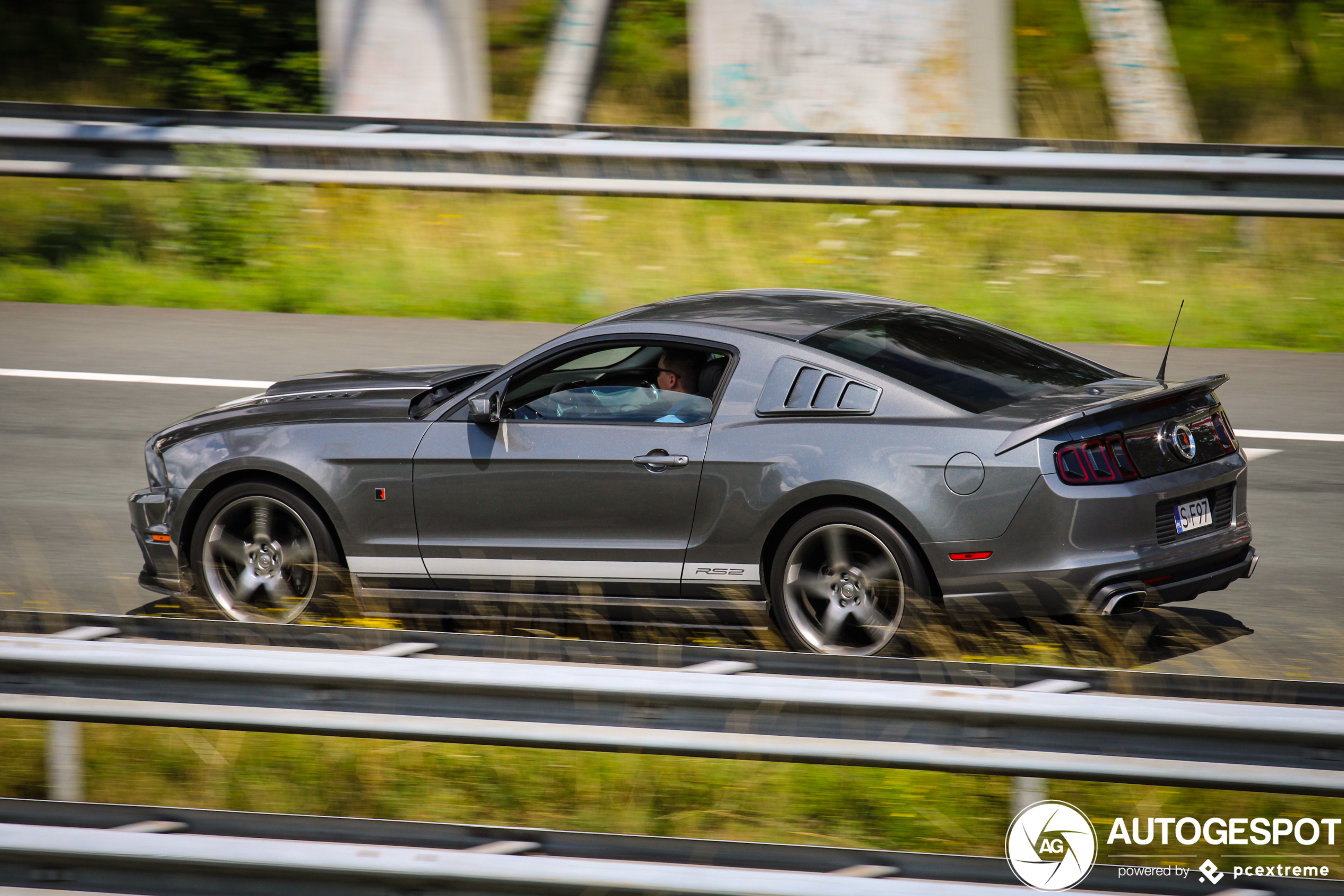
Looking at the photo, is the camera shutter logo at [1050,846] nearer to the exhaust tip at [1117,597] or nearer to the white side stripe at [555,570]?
the exhaust tip at [1117,597]

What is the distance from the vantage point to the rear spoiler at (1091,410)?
18.0ft

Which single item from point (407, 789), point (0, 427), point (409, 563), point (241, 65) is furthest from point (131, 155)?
point (407, 789)

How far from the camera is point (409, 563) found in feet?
20.9

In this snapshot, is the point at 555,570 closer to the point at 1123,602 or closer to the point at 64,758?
the point at 1123,602

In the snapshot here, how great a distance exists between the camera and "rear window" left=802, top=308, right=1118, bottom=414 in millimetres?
5828

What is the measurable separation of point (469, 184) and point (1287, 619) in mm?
7177

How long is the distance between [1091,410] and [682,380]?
5.26 feet

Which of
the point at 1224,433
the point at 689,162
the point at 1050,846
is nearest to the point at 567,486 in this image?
the point at 1224,433

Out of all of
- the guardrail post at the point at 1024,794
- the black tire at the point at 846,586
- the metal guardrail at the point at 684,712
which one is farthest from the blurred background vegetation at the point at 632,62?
the guardrail post at the point at 1024,794

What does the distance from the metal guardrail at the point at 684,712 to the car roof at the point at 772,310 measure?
249 cm

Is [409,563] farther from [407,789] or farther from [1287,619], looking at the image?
[1287,619]

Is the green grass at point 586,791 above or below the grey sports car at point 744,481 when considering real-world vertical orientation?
below

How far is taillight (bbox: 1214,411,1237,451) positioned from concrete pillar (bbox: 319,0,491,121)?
8.87m

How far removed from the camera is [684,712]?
3791 mm
